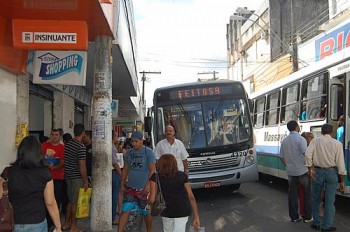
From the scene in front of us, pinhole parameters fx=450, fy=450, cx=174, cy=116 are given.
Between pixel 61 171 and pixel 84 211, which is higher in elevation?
pixel 61 171

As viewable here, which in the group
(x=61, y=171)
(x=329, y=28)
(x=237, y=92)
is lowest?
(x=61, y=171)

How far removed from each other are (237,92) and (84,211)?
18.8 feet

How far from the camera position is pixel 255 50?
38.9m

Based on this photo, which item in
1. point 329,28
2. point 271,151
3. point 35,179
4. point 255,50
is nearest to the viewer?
point 35,179

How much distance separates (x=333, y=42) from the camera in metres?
22.4

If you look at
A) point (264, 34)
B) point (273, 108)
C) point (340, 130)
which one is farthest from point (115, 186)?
point (264, 34)

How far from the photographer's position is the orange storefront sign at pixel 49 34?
22.4 feet

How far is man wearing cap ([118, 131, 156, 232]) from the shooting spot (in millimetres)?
6691

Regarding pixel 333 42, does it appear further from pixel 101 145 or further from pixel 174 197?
pixel 174 197

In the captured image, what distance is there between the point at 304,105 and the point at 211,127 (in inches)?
91.4

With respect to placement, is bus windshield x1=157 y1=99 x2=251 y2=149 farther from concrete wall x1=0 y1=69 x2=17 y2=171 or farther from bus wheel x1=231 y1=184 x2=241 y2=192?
concrete wall x1=0 y1=69 x2=17 y2=171

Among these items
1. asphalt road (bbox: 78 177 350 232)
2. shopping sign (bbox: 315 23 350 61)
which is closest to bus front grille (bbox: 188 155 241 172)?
asphalt road (bbox: 78 177 350 232)

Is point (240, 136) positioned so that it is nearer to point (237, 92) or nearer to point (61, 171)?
point (237, 92)

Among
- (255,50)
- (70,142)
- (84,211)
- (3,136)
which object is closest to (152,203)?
(84,211)
